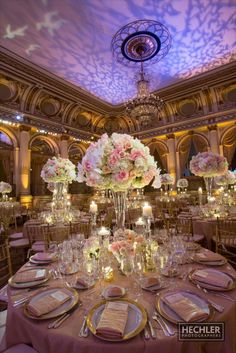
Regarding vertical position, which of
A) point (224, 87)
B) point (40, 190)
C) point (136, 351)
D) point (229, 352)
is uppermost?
point (224, 87)

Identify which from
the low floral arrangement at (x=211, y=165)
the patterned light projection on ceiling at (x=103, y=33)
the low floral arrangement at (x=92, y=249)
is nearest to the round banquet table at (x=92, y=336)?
the low floral arrangement at (x=92, y=249)

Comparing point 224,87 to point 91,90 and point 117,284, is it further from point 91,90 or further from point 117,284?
point 117,284

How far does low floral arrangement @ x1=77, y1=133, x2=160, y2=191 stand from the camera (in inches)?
68.3

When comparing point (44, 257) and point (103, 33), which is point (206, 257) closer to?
point (44, 257)

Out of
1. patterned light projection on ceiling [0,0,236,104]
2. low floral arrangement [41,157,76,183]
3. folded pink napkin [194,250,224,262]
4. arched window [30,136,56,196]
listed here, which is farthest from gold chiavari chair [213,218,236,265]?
arched window [30,136,56,196]

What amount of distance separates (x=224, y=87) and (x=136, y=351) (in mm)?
11538

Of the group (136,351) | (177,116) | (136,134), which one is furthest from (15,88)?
(136,351)

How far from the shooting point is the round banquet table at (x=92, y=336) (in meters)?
0.94

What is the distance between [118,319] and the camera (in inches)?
41.8

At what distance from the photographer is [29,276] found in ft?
5.26

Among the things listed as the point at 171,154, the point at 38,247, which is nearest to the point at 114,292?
the point at 38,247

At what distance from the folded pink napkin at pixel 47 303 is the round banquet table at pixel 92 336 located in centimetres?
5

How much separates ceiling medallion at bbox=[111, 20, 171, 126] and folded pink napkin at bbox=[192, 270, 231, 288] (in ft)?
20.0

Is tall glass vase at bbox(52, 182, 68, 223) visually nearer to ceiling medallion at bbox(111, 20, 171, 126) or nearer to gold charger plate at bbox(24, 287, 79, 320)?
gold charger plate at bbox(24, 287, 79, 320)
